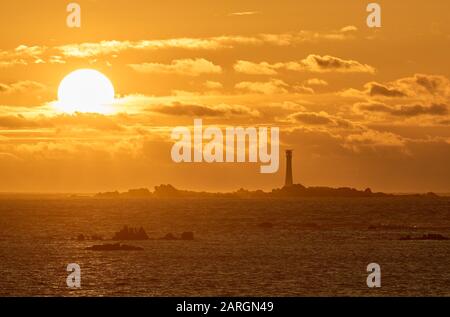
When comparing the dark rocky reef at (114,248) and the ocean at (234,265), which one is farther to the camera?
the dark rocky reef at (114,248)

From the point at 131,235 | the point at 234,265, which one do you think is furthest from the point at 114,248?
the point at 234,265

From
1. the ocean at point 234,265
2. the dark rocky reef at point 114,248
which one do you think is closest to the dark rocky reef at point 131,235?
the ocean at point 234,265

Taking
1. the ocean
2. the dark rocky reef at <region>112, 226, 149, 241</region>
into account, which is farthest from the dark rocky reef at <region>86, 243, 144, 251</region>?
the dark rocky reef at <region>112, 226, 149, 241</region>

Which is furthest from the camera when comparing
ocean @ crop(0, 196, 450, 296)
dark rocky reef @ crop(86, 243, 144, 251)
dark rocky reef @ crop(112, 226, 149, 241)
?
dark rocky reef @ crop(112, 226, 149, 241)

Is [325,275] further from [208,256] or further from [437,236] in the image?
[437,236]

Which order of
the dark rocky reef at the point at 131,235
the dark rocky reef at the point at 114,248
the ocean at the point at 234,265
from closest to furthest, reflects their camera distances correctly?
the ocean at the point at 234,265, the dark rocky reef at the point at 114,248, the dark rocky reef at the point at 131,235

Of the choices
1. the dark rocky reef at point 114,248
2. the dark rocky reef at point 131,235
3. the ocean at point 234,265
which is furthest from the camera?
the dark rocky reef at point 131,235

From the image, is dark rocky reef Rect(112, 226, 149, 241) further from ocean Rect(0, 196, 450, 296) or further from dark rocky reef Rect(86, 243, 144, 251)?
dark rocky reef Rect(86, 243, 144, 251)

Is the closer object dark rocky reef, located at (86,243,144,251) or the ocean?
the ocean

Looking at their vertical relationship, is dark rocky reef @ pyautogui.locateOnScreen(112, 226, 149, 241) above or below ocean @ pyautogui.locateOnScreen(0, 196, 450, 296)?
above

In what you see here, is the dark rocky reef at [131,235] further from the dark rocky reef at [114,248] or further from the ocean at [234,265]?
the dark rocky reef at [114,248]
